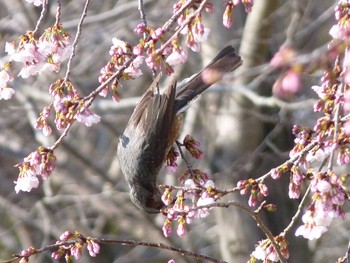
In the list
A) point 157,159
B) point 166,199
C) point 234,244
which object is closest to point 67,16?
point 234,244

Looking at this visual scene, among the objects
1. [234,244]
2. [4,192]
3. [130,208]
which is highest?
[4,192]

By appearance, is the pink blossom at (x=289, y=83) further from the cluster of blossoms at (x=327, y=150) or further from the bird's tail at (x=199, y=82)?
the bird's tail at (x=199, y=82)

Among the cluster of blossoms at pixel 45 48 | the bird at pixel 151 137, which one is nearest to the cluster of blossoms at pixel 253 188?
the cluster of blossoms at pixel 45 48

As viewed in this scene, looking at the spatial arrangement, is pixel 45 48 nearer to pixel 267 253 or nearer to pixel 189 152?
pixel 189 152

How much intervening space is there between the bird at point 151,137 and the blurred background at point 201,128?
7.96 feet

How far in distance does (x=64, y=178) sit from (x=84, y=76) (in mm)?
1381

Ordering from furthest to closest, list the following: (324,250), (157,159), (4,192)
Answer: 1. (4,192)
2. (324,250)
3. (157,159)

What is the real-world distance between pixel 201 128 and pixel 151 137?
503cm

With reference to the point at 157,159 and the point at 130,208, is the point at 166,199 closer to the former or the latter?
the point at 157,159

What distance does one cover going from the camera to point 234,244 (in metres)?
8.20

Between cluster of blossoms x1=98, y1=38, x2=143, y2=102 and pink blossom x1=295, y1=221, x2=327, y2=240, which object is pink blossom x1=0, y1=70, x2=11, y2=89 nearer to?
cluster of blossoms x1=98, y1=38, x2=143, y2=102

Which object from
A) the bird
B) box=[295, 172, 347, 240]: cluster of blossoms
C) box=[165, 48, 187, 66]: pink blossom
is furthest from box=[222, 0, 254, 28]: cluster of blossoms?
the bird

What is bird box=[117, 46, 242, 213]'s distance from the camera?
160 inches

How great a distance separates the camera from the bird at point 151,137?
405 centimetres
